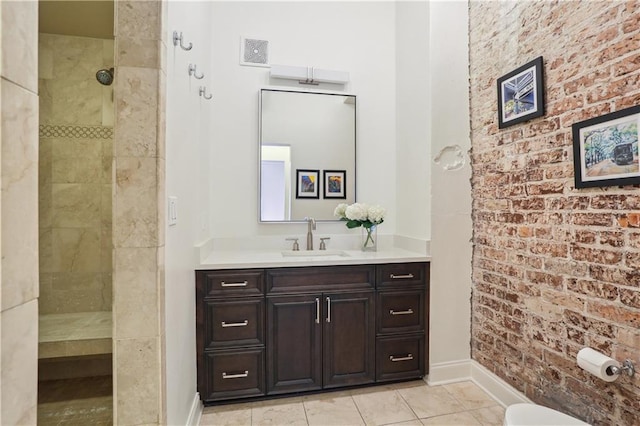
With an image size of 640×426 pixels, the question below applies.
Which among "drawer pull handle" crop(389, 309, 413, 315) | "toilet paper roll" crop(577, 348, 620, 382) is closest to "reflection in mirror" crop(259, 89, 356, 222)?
"drawer pull handle" crop(389, 309, 413, 315)

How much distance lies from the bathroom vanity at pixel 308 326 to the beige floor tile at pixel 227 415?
0.06 meters

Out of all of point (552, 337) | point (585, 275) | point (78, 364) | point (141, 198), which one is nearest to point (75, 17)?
point (141, 198)

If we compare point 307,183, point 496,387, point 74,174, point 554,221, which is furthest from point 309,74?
point 496,387

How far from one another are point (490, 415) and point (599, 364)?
839mm

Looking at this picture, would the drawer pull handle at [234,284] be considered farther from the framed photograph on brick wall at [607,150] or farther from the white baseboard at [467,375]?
the framed photograph on brick wall at [607,150]

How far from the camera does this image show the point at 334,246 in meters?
2.82

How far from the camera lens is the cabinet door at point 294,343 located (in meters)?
2.14

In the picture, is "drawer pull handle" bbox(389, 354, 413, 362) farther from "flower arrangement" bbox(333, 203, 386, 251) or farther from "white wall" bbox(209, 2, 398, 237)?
"white wall" bbox(209, 2, 398, 237)

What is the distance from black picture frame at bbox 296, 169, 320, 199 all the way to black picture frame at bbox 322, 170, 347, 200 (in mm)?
60

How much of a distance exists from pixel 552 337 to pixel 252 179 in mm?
2229

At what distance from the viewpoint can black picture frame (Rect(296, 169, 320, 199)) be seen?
9.03ft

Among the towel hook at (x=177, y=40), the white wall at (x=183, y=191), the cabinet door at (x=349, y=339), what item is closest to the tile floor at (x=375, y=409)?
the cabinet door at (x=349, y=339)

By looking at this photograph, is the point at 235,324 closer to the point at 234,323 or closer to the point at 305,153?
the point at 234,323

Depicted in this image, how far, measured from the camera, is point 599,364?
1442 mm
